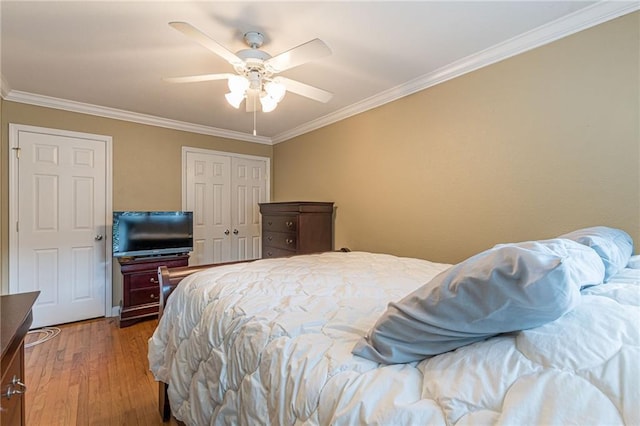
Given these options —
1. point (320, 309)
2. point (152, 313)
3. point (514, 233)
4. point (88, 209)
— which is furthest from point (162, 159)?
point (514, 233)

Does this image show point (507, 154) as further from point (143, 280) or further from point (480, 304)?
point (143, 280)

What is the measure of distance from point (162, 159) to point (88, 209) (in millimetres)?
972

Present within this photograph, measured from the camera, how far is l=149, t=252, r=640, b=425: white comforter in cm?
51

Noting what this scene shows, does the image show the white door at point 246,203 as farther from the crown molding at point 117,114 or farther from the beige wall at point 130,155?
the beige wall at point 130,155

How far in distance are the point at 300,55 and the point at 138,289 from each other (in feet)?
9.92

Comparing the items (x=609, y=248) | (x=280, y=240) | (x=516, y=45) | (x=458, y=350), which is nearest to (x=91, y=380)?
(x=280, y=240)

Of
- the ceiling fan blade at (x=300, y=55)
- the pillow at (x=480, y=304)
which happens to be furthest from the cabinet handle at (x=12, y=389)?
the ceiling fan blade at (x=300, y=55)

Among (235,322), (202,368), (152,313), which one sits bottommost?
(152,313)

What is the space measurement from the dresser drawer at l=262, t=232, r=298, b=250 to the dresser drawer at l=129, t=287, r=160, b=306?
1.36 meters

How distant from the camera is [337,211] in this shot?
3529 mm

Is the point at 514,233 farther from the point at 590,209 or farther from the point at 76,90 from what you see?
the point at 76,90

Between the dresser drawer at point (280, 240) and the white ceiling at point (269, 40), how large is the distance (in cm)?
150

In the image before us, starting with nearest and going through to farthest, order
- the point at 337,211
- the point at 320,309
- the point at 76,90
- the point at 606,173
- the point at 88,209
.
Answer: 1. the point at 320,309
2. the point at 606,173
3. the point at 76,90
4. the point at 88,209
5. the point at 337,211

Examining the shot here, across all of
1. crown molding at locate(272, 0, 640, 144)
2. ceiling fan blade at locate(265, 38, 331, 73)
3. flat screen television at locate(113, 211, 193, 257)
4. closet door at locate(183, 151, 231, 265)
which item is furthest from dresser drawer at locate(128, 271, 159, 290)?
crown molding at locate(272, 0, 640, 144)
